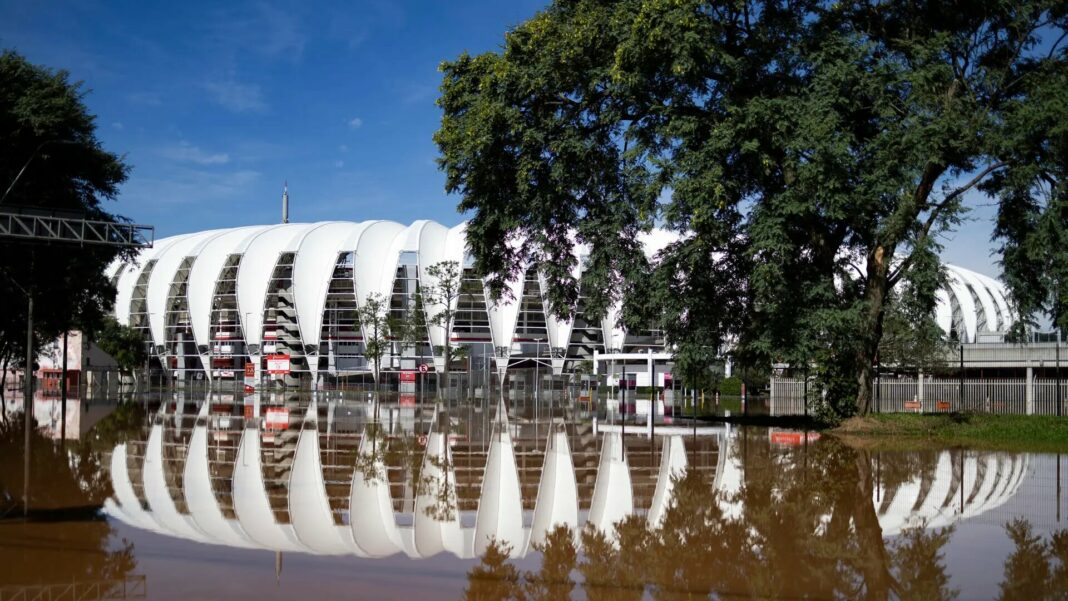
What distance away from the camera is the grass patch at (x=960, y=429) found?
21.0 metres

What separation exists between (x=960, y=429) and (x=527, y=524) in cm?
1651

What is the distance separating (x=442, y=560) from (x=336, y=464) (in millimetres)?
7377

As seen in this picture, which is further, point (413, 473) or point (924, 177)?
point (924, 177)

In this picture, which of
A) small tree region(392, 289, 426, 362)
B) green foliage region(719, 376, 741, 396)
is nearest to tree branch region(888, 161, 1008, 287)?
green foliage region(719, 376, 741, 396)

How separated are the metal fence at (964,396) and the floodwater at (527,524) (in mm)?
18060

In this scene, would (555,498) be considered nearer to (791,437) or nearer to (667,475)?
(667,475)

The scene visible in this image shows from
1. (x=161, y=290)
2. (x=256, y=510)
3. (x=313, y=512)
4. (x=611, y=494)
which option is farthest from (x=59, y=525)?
(x=161, y=290)

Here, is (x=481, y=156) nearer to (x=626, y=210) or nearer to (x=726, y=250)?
(x=626, y=210)

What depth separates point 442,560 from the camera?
768 centimetres

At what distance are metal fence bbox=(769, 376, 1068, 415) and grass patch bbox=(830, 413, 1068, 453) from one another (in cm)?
792

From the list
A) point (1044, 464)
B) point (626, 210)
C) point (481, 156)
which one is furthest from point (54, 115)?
point (1044, 464)

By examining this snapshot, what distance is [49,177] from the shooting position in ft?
99.9

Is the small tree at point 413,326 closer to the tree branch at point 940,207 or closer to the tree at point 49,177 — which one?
the tree at point 49,177

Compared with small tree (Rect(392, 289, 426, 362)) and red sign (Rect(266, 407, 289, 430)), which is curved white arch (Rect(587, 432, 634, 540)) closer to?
red sign (Rect(266, 407, 289, 430))
